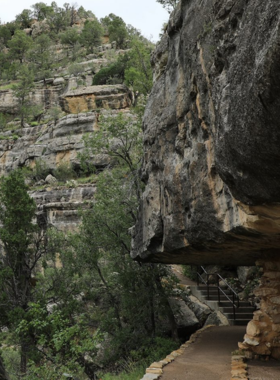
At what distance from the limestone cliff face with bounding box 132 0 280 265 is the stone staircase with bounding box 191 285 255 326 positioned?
4.90 metres

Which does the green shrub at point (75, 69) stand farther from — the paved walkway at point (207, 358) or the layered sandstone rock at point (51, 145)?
the paved walkway at point (207, 358)

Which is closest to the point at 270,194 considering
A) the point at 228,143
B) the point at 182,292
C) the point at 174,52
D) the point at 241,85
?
the point at 228,143

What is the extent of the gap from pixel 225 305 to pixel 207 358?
22.3 feet

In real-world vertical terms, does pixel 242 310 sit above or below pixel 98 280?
below

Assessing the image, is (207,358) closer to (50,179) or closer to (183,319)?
(183,319)

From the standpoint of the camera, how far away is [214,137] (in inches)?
243

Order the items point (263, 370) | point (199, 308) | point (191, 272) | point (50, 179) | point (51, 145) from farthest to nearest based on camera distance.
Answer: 1. point (51, 145)
2. point (50, 179)
3. point (191, 272)
4. point (199, 308)
5. point (263, 370)

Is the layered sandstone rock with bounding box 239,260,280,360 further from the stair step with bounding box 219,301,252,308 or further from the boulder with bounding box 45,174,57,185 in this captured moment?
the boulder with bounding box 45,174,57,185

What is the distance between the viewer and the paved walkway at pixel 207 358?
731cm

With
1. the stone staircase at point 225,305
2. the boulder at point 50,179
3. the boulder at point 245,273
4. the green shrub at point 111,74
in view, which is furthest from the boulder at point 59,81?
the stone staircase at point 225,305

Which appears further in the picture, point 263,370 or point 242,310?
point 242,310

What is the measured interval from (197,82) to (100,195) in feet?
31.2

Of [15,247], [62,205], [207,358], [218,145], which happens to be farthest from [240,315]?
[62,205]

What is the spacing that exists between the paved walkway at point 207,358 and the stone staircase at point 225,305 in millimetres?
1627
